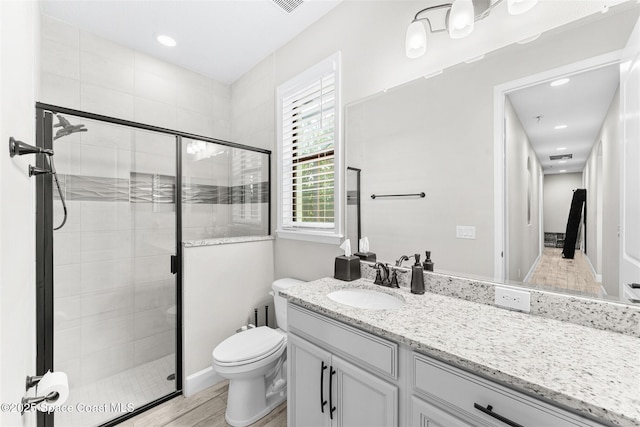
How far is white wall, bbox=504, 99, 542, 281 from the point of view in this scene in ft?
3.85

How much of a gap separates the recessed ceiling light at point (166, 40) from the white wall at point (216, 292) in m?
1.78

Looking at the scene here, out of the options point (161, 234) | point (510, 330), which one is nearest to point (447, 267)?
point (510, 330)

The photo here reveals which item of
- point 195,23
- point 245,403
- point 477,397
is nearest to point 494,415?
point 477,397

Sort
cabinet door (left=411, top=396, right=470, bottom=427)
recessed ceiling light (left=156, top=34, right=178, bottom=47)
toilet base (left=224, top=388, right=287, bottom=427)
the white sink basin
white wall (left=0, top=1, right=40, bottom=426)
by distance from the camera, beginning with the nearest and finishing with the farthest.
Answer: white wall (left=0, top=1, right=40, bottom=426) → cabinet door (left=411, top=396, right=470, bottom=427) → the white sink basin → toilet base (left=224, top=388, right=287, bottom=427) → recessed ceiling light (left=156, top=34, right=178, bottom=47)

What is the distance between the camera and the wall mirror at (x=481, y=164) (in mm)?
1035

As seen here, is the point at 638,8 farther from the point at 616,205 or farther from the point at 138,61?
the point at 138,61

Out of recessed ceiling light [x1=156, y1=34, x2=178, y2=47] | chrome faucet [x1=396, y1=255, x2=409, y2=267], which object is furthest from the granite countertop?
recessed ceiling light [x1=156, y1=34, x2=178, y2=47]

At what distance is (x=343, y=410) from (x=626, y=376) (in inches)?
35.4

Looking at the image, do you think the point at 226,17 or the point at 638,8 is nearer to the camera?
the point at 638,8

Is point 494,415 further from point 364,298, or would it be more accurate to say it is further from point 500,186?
point 500,186

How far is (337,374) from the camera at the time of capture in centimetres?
113

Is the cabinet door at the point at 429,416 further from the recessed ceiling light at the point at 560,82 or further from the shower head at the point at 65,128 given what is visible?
the shower head at the point at 65,128

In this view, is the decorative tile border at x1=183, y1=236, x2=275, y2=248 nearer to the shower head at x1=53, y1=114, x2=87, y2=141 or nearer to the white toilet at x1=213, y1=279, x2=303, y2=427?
the white toilet at x1=213, y1=279, x2=303, y2=427

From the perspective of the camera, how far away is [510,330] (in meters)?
0.94
